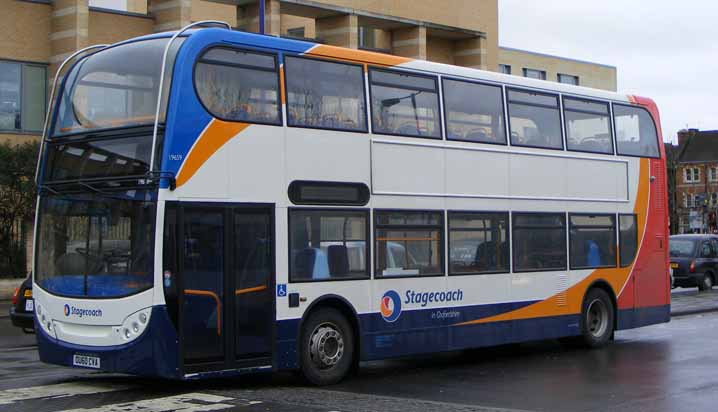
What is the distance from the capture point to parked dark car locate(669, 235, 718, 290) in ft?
113

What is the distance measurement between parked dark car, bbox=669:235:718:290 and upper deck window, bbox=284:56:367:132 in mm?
23808

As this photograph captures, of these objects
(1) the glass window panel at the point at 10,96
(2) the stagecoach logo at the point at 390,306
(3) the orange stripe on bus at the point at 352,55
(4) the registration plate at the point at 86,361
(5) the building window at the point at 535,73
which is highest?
(5) the building window at the point at 535,73

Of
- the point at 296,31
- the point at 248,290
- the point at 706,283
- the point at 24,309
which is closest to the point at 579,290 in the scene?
the point at 248,290

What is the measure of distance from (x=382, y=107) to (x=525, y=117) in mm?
3208

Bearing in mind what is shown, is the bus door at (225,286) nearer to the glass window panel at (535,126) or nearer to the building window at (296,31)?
the glass window panel at (535,126)

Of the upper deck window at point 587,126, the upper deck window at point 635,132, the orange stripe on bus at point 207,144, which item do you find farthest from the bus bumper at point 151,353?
the upper deck window at point 635,132

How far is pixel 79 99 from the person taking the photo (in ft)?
40.7

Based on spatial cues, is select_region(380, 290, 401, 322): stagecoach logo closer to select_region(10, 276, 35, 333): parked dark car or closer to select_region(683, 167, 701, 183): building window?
select_region(10, 276, 35, 333): parked dark car

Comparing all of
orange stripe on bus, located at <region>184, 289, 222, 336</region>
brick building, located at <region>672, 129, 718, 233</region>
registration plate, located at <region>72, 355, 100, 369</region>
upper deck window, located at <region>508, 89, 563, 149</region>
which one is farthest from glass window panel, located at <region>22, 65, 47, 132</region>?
brick building, located at <region>672, 129, 718, 233</region>

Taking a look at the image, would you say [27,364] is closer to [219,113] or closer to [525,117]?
[219,113]

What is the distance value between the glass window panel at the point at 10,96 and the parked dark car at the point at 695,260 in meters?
22.2

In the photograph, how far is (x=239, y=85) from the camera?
1209 centimetres

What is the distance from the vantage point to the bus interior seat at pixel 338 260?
1288cm

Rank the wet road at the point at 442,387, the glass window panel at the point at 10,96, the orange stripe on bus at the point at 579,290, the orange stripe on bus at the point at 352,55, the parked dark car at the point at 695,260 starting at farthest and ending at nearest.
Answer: the parked dark car at the point at 695,260
the glass window panel at the point at 10,96
the orange stripe on bus at the point at 579,290
the orange stripe on bus at the point at 352,55
the wet road at the point at 442,387
